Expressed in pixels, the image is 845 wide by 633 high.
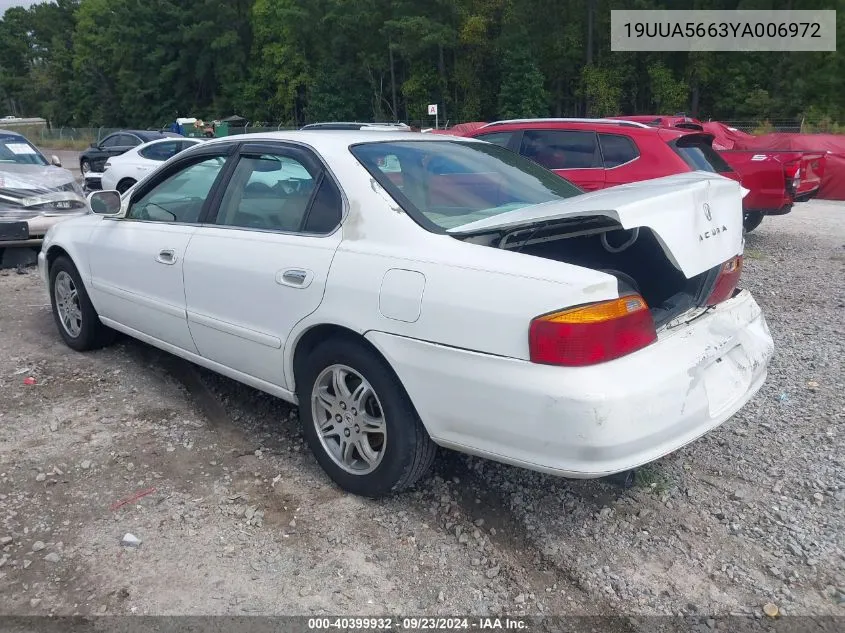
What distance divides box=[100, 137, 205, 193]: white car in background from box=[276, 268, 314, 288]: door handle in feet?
36.6

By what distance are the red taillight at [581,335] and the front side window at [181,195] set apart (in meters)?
2.30

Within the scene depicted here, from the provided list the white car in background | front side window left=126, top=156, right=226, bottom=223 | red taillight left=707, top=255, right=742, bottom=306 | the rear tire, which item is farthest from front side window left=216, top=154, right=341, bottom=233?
the white car in background

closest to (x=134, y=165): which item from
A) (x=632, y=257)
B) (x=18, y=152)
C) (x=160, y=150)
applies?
(x=160, y=150)

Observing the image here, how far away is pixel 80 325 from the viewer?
5.20 metres

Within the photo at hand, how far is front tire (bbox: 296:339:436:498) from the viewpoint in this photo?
2.99m

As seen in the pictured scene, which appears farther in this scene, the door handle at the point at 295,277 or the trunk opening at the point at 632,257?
the door handle at the point at 295,277

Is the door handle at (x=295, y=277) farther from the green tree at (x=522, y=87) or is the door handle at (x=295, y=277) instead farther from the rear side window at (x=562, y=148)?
the green tree at (x=522, y=87)

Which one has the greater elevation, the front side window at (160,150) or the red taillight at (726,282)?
the front side window at (160,150)

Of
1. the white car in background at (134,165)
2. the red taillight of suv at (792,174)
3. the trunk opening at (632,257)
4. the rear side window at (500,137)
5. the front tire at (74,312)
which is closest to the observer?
the trunk opening at (632,257)

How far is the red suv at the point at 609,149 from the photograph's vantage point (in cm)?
756

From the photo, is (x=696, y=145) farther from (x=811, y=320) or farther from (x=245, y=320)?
(x=245, y=320)

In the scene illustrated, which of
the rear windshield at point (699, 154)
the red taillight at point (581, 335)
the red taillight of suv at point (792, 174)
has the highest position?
the rear windshield at point (699, 154)

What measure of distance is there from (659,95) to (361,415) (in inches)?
1800

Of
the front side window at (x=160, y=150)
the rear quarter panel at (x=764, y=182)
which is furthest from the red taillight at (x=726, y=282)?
the front side window at (x=160, y=150)
